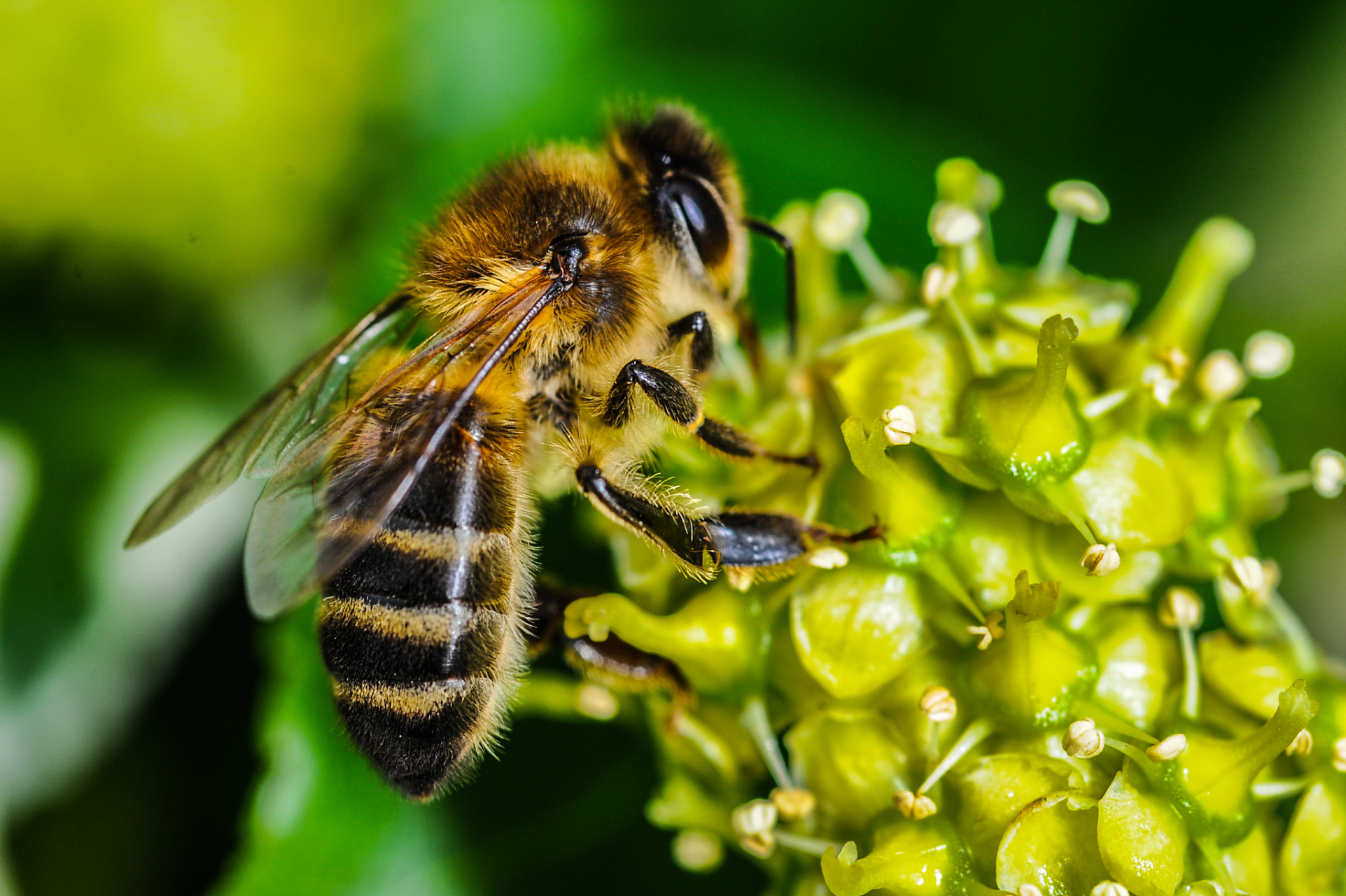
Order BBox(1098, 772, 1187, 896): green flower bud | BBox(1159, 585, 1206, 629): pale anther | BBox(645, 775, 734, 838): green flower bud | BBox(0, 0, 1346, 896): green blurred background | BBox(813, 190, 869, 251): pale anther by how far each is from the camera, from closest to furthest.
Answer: BBox(1098, 772, 1187, 896): green flower bud < BBox(1159, 585, 1206, 629): pale anther < BBox(645, 775, 734, 838): green flower bud < BBox(813, 190, 869, 251): pale anther < BBox(0, 0, 1346, 896): green blurred background

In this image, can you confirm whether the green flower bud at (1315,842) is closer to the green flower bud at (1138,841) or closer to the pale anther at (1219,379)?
the green flower bud at (1138,841)

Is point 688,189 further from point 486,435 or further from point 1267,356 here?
point 1267,356

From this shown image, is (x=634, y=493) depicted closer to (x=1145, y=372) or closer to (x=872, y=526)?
(x=872, y=526)

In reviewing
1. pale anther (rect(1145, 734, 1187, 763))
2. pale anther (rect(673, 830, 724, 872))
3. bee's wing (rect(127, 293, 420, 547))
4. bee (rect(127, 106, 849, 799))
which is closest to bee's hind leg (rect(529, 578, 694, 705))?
bee (rect(127, 106, 849, 799))

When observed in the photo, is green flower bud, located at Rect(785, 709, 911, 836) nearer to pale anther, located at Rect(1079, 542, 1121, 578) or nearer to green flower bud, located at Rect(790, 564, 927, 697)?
green flower bud, located at Rect(790, 564, 927, 697)


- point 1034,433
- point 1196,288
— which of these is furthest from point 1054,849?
point 1196,288
